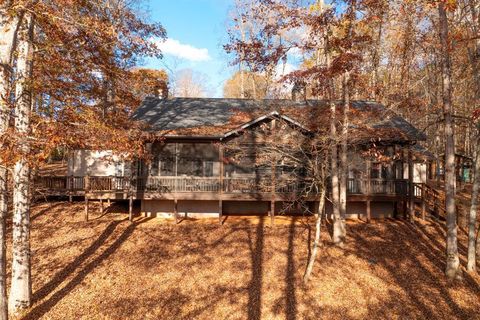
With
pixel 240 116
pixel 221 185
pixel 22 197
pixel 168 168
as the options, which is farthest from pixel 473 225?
pixel 22 197

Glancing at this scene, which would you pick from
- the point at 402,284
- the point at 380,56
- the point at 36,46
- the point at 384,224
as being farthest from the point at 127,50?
the point at 380,56

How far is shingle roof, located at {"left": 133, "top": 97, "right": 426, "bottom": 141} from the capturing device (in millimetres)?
16375

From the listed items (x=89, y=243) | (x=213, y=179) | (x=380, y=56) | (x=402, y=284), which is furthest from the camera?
(x=380, y=56)

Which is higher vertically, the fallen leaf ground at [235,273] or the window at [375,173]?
the window at [375,173]

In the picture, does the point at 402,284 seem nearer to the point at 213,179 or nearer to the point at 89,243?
the point at 213,179

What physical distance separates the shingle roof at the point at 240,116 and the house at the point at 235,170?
0.20 ft

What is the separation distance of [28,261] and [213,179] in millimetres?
8943

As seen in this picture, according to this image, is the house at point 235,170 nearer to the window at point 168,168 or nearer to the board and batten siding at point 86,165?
the window at point 168,168

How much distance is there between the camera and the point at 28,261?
9.60 metres

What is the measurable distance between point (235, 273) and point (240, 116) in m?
10.1

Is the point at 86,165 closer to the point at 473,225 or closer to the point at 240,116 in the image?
the point at 240,116

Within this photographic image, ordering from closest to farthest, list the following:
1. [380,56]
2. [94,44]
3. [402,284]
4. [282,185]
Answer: [94,44] < [402,284] < [282,185] < [380,56]

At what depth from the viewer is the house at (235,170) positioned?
1634 centimetres

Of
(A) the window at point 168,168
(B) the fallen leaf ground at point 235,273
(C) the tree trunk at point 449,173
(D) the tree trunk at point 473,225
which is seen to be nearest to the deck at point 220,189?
(A) the window at point 168,168
